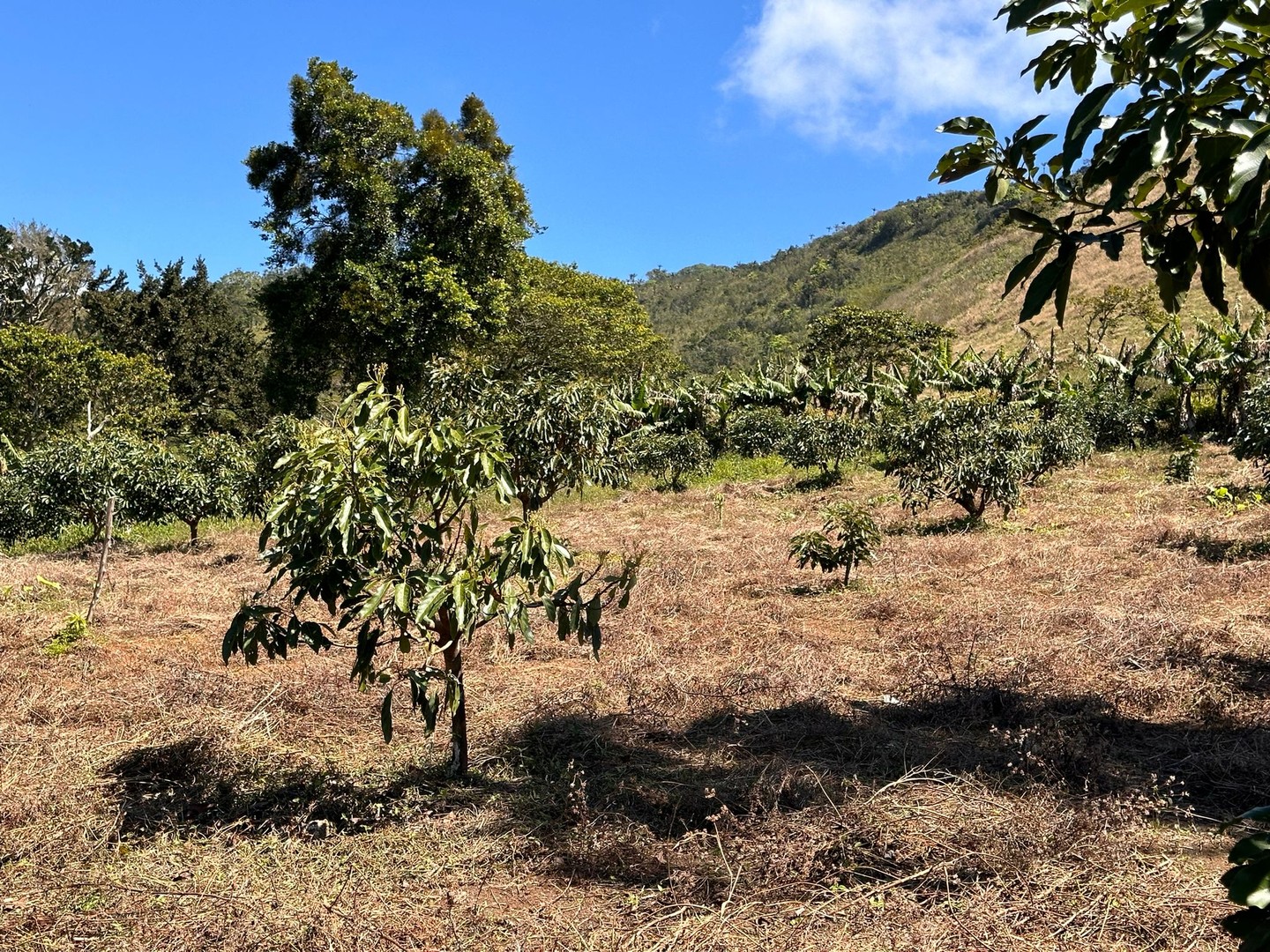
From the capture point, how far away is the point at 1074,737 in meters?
4.79

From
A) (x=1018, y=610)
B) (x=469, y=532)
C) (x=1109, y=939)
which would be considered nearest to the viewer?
(x=1109, y=939)

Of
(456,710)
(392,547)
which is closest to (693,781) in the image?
(456,710)

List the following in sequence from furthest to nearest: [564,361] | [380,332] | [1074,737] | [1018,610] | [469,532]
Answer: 1. [564,361]
2. [380,332]
3. [1018,610]
4. [1074,737]
5. [469,532]

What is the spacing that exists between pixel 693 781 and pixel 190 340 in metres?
30.2

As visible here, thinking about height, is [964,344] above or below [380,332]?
above

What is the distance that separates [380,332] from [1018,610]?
47.7 feet

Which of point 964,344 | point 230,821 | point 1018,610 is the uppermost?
point 964,344

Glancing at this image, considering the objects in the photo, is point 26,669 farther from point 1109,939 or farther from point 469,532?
point 1109,939

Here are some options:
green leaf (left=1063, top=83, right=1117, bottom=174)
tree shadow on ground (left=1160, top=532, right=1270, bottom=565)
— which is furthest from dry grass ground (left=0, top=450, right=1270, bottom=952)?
green leaf (left=1063, top=83, right=1117, bottom=174)

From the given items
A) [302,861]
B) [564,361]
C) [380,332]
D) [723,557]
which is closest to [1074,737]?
[302,861]

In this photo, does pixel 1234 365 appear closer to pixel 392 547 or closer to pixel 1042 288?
pixel 392 547

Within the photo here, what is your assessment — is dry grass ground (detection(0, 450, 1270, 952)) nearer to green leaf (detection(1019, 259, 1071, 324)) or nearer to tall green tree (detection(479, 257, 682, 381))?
green leaf (detection(1019, 259, 1071, 324))

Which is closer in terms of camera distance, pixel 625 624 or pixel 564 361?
pixel 625 624

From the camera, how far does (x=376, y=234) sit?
746 inches
